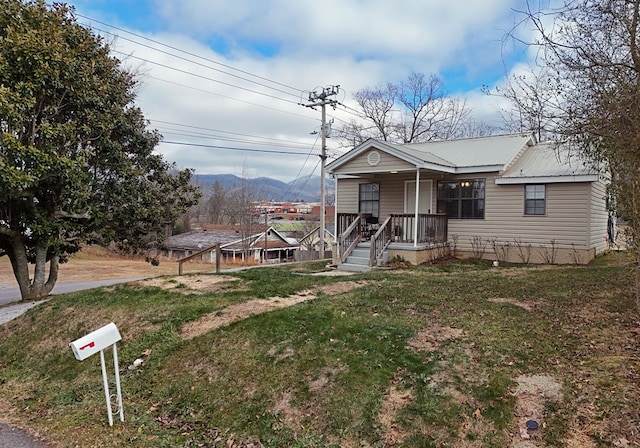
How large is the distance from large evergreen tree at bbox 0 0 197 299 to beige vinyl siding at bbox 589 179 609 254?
38.5 ft

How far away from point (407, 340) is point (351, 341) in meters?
0.68

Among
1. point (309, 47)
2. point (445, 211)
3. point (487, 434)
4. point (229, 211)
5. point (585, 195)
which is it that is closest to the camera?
point (487, 434)

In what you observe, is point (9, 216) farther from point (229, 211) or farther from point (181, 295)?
point (229, 211)

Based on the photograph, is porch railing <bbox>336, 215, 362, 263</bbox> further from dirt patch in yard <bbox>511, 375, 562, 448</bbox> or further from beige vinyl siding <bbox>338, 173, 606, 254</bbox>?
dirt patch in yard <bbox>511, 375, 562, 448</bbox>

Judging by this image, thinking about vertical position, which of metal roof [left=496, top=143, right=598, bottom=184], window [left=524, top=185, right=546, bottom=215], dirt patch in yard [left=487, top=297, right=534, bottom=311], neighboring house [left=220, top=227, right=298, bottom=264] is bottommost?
neighboring house [left=220, top=227, right=298, bottom=264]

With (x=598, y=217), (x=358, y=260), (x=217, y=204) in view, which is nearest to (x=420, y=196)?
(x=358, y=260)

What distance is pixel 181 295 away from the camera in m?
8.36

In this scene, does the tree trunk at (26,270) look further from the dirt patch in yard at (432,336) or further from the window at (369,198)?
the window at (369,198)

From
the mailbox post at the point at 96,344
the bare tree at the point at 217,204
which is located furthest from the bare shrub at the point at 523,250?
the bare tree at the point at 217,204

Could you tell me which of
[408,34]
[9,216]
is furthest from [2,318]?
[408,34]

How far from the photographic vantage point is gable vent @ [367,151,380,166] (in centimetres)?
1334

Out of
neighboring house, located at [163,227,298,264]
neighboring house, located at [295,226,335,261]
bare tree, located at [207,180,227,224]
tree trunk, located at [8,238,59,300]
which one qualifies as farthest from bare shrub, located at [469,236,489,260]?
bare tree, located at [207,180,227,224]

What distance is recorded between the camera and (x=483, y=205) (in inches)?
539

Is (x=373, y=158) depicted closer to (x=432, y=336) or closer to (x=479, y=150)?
(x=479, y=150)
